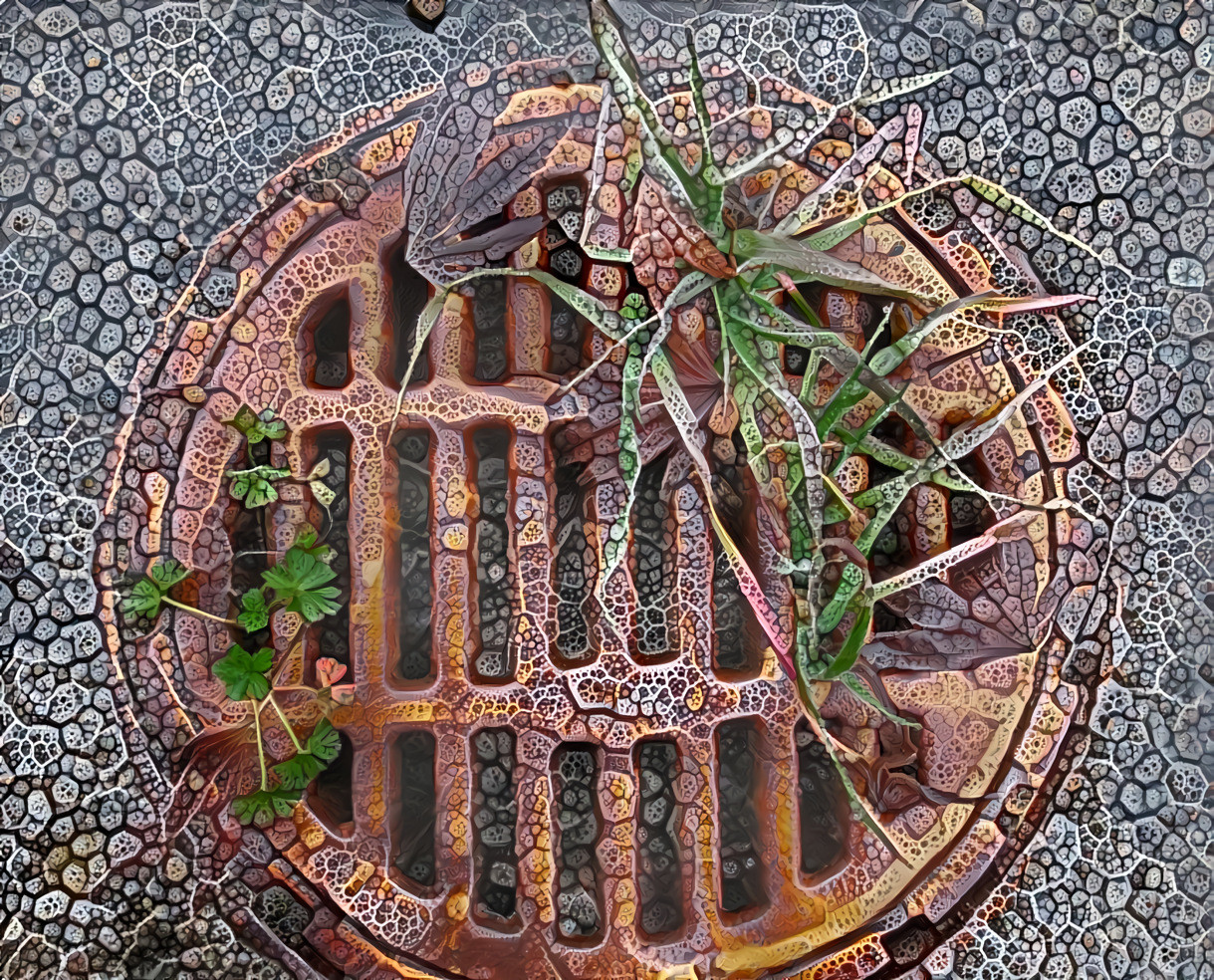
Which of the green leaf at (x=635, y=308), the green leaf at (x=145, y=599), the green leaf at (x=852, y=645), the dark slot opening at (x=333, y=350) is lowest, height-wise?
the green leaf at (x=852, y=645)

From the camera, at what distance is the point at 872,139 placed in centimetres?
96

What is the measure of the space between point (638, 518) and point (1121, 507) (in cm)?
53

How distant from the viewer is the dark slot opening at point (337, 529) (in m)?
0.96

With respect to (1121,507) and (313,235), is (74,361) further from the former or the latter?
(1121,507)

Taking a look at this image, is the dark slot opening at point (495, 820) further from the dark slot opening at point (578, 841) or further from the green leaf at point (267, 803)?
the green leaf at point (267, 803)

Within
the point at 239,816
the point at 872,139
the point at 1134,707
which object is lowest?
the point at 239,816

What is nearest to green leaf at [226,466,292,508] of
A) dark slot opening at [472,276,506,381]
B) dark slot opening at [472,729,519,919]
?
dark slot opening at [472,276,506,381]

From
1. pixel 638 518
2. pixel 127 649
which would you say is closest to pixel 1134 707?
pixel 638 518

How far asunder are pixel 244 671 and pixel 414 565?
204 millimetres

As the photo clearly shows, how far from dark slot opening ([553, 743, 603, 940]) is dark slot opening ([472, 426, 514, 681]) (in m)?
0.14

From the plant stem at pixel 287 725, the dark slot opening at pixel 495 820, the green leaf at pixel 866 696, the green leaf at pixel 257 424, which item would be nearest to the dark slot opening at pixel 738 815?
the green leaf at pixel 866 696

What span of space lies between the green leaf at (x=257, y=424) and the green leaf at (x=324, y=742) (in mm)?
305

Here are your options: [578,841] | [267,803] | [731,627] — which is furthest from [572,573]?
[267,803]

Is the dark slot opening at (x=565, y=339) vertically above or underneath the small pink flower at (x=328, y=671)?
above
